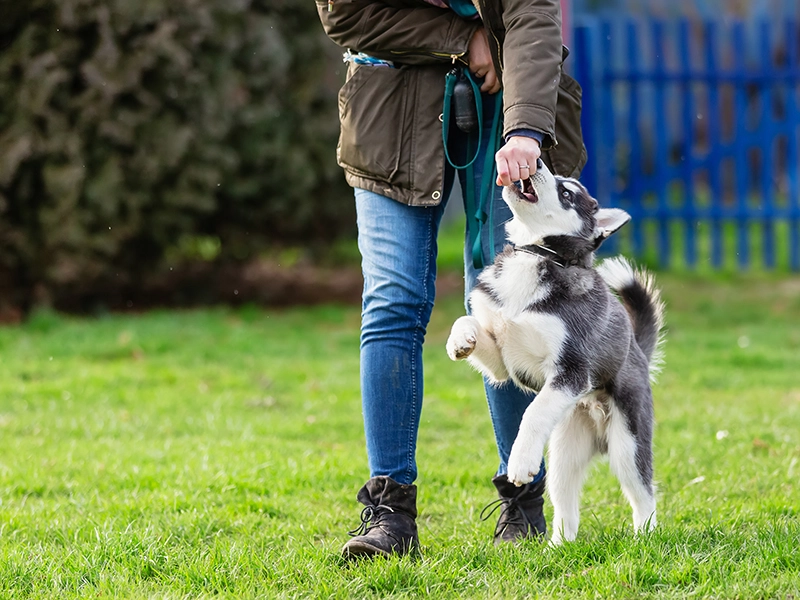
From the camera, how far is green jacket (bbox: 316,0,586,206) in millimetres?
3281

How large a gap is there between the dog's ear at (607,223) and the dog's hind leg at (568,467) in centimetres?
58

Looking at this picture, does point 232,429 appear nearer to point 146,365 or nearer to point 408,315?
point 146,365

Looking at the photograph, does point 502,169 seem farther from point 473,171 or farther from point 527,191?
point 473,171

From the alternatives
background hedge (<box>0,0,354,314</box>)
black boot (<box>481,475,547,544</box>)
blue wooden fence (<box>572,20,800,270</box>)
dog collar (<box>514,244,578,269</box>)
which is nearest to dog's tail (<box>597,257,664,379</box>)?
dog collar (<box>514,244,578,269</box>)

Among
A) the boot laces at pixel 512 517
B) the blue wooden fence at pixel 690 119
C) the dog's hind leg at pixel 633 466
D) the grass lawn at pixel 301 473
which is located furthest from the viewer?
the blue wooden fence at pixel 690 119

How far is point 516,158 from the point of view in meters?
3.02

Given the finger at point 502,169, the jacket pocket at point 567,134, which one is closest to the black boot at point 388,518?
the finger at point 502,169

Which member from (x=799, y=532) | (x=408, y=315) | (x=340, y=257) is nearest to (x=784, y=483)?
(x=799, y=532)

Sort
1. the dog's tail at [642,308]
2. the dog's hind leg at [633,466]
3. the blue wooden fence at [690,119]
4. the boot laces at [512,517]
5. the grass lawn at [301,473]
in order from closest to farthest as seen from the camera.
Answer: the grass lawn at [301,473], the dog's hind leg at [633,466], the boot laces at [512,517], the dog's tail at [642,308], the blue wooden fence at [690,119]

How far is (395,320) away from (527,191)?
1.90 feet

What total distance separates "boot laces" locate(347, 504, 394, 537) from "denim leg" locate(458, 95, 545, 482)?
19.0 inches

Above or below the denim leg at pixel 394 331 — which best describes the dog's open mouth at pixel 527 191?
above

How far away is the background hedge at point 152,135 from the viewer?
769cm

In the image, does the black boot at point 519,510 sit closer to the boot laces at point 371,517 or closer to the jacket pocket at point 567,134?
the boot laces at point 371,517
